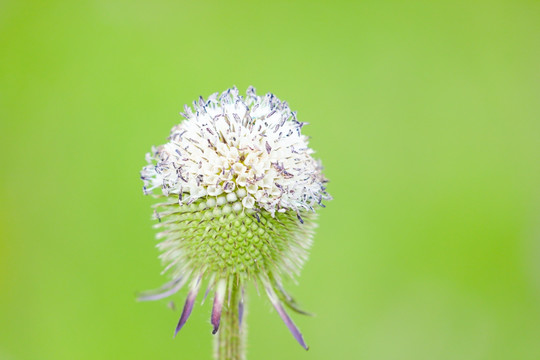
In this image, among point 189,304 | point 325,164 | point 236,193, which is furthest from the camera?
point 325,164

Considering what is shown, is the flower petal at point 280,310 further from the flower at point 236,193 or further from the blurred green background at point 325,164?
the blurred green background at point 325,164

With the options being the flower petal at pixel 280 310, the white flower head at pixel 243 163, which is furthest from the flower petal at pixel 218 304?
the white flower head at pixel 243 163

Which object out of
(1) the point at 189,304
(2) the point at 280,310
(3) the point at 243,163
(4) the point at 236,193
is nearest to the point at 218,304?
(1) the point at 189,304

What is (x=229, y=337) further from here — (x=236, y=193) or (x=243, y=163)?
(x=243, y=163)

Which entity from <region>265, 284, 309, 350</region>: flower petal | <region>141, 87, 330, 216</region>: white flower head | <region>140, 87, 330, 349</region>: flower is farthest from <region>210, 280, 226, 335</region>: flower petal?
<region>141, 87, 330, 216</region>: white flower head

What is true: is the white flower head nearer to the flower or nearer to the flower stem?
the flower

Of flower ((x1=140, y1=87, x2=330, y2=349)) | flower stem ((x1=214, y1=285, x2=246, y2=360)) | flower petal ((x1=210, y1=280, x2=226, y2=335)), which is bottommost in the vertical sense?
flower stem ((x1=214, y1=285, x2=246, y2=360))
